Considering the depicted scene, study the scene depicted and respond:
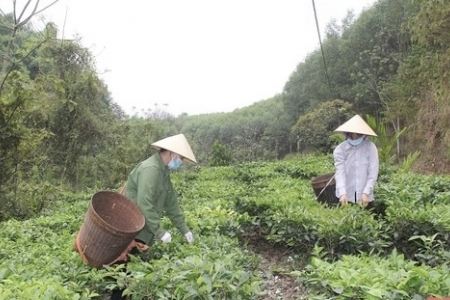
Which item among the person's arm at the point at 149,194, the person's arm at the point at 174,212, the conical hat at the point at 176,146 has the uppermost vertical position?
the conical hat at the point at 176,146

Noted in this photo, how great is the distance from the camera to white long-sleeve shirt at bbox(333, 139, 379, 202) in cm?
504

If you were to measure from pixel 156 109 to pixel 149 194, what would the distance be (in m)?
23.2

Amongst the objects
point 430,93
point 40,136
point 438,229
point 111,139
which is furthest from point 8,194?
point 430,93

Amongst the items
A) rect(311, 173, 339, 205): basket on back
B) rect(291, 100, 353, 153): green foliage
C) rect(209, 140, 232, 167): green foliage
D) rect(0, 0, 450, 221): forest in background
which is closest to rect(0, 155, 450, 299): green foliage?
rect(311, 173, 339, 205): basket on back

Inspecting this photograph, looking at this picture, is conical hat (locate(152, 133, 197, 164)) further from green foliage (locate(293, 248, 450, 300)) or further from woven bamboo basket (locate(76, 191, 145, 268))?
green foliage (locate(293, 248, 450, 300))

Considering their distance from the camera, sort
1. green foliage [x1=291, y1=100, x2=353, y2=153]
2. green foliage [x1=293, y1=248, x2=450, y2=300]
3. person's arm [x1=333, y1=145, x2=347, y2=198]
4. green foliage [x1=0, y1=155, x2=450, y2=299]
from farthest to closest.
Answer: green foliage [x1=291, y1=100, x2=353, y2=153]
person's arm [x1=333, y1=145, x2=347, y2=198]
green foliage [x1=0, y1=155, x2=450, y2=299]
green foliage [x1=293, y1=248, x2=450, y2=300]

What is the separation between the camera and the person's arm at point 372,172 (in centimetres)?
499

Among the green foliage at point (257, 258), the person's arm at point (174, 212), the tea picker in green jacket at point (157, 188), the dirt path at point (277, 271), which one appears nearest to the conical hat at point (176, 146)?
the tea picker in green jacket at point (157, 188)

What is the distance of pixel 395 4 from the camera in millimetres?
26312

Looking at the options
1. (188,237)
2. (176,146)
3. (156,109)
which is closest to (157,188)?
(176,146)

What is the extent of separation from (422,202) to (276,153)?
33951mm

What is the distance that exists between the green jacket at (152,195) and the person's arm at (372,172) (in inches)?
85.8

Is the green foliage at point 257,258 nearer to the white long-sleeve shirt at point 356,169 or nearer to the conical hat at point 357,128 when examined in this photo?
the white long-sleeve shirt at point 356,169

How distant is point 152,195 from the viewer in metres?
3.54
